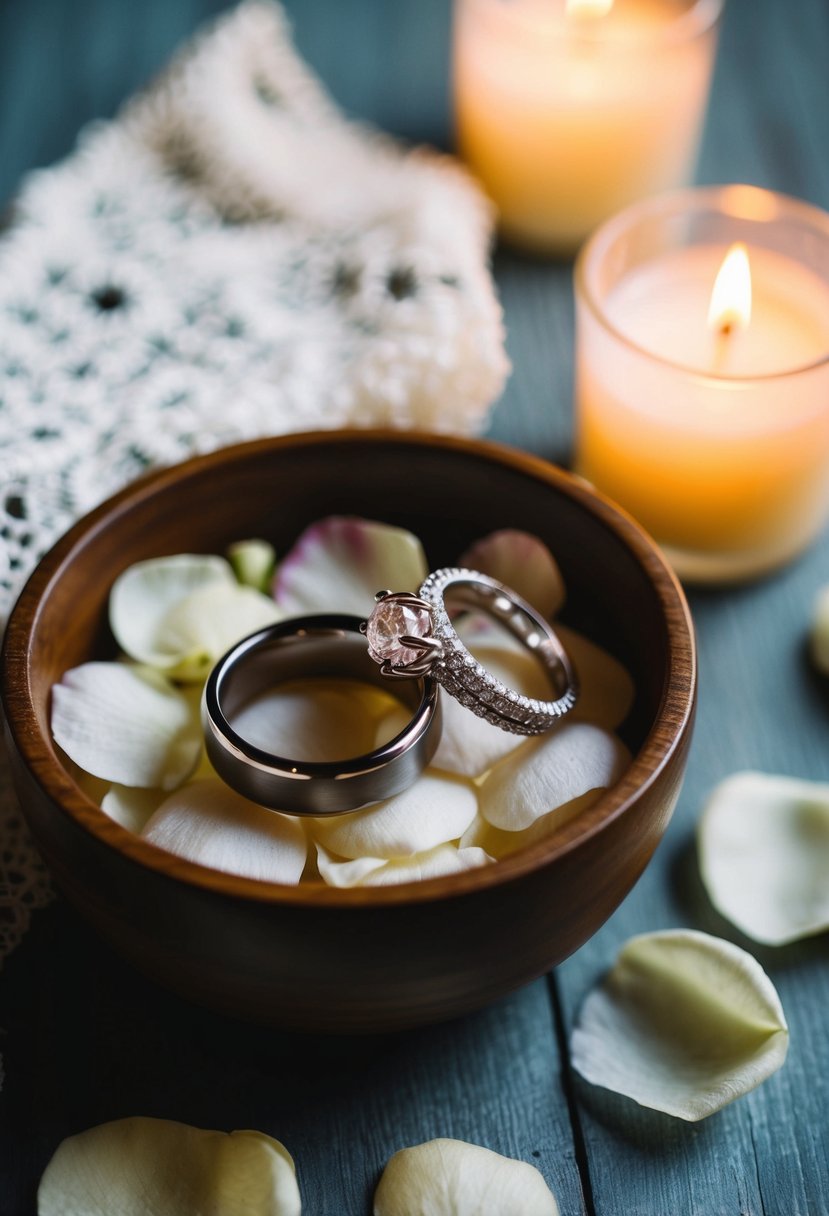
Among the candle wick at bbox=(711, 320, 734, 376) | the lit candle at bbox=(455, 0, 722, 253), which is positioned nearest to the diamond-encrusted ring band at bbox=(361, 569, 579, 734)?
the candle wick at bbox=(711, 320, 734, 376)

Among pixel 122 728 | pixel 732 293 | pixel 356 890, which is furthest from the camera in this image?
pixel 732 293

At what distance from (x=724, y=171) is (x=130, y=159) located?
1.43 ft

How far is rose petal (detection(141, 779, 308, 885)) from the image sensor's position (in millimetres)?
409

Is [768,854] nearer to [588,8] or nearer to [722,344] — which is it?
[722,344]

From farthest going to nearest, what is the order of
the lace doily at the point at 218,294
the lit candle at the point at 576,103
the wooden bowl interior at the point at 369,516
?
the lit candle at the point at 576,103, the lace doily at the point at 218,294, the wooden bowl interior at the point at 369,516

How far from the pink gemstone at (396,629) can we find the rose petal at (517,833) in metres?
0.07

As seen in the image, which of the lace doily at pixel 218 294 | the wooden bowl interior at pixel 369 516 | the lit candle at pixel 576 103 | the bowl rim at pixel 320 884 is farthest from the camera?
the lit candle at pixel 576 103

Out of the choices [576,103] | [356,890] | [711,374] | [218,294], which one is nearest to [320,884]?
[356,890]

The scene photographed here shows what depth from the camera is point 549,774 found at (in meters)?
0.44

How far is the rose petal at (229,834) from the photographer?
41 cm

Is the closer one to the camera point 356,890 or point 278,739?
point 356,890

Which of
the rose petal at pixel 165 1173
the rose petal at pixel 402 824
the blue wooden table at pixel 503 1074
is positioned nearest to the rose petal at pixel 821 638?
the blue wooden table at pixel 503 1074

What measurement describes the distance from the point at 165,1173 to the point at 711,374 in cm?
40

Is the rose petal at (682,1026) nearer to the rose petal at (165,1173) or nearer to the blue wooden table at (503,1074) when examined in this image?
the blue wooden table at (503,1074)
